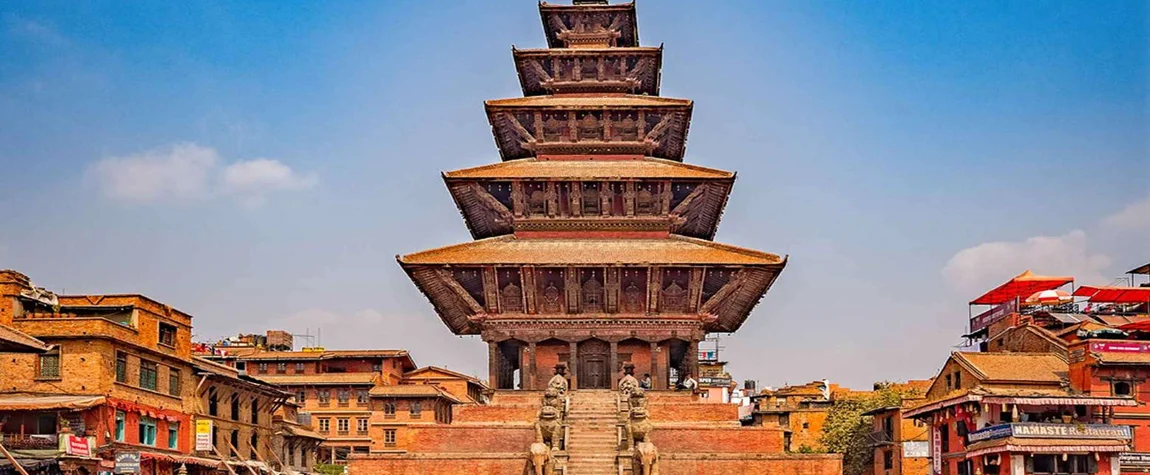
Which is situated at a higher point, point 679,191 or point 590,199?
point 679,191

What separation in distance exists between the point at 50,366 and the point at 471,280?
1584 centimetres

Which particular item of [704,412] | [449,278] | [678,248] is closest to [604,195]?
[678,248]

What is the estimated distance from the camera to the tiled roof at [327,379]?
84.2m

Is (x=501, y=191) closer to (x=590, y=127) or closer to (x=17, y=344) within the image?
(x=590, y=127)

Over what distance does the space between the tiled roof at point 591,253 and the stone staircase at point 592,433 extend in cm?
482

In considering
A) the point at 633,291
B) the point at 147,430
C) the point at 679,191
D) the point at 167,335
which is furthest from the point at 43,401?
the point at 679,191

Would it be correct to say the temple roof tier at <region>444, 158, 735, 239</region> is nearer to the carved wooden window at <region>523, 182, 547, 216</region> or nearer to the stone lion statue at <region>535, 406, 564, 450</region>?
the carved wooden window at <region>523, 182, 547, 216</region>

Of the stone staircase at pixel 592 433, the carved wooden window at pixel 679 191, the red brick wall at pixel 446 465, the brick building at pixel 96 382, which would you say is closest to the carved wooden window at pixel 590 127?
the carved wooden window at pixel 679 191

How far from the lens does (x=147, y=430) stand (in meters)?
51.8

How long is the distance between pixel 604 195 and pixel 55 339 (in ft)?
66.6

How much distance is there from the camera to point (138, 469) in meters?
47.8

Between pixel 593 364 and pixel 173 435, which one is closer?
pixel 593 364

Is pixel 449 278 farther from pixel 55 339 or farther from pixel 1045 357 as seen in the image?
pixel 1045 357

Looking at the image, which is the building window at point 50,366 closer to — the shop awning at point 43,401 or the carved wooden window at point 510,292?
the shop awning at point 43,401
